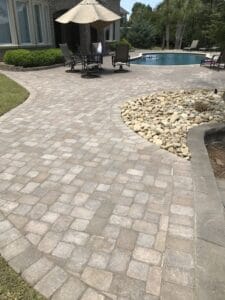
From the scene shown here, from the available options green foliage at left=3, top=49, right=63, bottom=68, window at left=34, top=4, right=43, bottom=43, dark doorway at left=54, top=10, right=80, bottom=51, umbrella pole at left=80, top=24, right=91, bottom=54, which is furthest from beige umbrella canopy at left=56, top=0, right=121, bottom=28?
umbrella pole at left=80, top=24, right=91, bottom=54

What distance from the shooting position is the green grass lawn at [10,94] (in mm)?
8117

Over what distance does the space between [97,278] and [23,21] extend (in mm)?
18112

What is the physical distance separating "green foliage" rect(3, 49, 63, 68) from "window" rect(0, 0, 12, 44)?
6.81 ft

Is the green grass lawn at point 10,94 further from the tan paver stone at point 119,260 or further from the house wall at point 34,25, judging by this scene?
the house wall at point 34,25

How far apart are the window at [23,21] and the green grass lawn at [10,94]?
23.4 feet

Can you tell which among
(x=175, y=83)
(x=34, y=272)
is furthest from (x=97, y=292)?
(x=175, y=83)

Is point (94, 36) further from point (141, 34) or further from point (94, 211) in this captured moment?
point (94, 211)

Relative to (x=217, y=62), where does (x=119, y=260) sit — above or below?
below

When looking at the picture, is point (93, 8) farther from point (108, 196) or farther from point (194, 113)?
point (108, 196)

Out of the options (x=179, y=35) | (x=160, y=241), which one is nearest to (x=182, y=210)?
(x=160, y=241)

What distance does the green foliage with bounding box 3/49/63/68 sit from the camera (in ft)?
47.2

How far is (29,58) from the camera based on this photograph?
14.5 metres

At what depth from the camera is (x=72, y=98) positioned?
29.9ft

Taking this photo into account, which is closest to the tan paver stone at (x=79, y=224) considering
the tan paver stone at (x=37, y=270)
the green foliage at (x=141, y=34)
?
the tan paver stone at (x=37, y=270)
